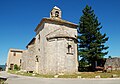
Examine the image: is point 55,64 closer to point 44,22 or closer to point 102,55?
point 44,22

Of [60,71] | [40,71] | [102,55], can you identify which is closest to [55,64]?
[60,71]

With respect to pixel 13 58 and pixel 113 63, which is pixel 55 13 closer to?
pixel 113 63

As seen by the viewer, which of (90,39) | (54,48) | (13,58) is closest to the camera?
(54,48)

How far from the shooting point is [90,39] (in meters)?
29.2

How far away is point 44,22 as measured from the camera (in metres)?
26.8

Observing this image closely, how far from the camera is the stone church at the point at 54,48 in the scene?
22969mm

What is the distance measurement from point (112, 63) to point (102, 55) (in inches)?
138

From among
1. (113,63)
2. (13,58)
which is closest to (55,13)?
(113,63)

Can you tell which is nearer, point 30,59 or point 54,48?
point 54,48

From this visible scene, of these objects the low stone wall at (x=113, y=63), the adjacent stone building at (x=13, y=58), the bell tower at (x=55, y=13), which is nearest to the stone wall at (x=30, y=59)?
the bell tower at (x=55, y=13)

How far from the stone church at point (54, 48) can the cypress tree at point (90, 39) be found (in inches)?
73.1

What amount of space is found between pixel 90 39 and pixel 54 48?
29.5ft

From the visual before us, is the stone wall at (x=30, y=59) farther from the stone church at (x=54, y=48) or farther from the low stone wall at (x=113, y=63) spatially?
the low stone wall at (x=113, y=63)

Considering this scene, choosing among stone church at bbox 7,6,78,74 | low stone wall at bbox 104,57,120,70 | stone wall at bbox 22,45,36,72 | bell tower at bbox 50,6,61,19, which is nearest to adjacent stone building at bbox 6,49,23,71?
stone wall at bbox 22,45,36,72
